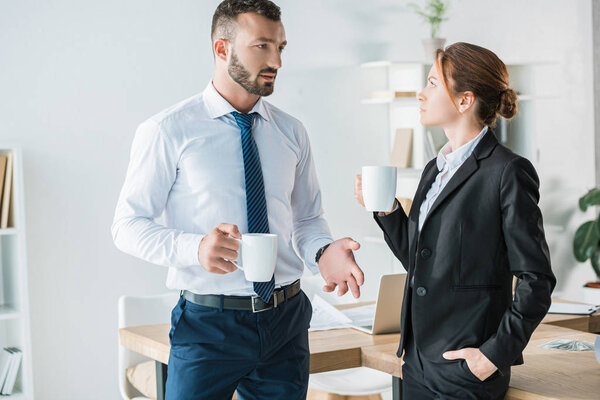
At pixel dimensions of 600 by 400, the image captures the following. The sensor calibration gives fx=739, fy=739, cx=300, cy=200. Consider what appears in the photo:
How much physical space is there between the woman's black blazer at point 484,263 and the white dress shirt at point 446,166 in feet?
0.16

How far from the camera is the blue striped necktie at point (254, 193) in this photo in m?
1.75

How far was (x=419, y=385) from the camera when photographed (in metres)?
1.76

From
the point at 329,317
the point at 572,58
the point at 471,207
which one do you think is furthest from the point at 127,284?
the point at 572,58

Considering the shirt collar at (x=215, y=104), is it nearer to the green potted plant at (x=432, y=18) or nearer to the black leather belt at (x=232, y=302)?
the black leather belt at (x=232, y=302)

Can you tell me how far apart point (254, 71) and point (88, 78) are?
7.11 ft

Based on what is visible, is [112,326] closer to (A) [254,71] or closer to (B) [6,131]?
(B) [6,131]

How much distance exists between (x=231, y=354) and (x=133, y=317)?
4.48 feet

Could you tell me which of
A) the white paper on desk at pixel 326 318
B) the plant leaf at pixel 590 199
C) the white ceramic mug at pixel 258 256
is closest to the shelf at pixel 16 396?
the white paper on desk at pixel 326 318

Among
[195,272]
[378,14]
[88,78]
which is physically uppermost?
[378,14]

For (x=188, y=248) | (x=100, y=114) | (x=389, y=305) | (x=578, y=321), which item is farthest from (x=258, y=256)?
(x=100, y=114)

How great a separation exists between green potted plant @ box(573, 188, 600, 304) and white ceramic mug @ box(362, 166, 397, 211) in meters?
3.42

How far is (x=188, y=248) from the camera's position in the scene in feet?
5.35

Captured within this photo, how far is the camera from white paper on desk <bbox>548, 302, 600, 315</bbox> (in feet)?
8.46

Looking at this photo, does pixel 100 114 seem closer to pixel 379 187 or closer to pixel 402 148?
pixel 402 148
